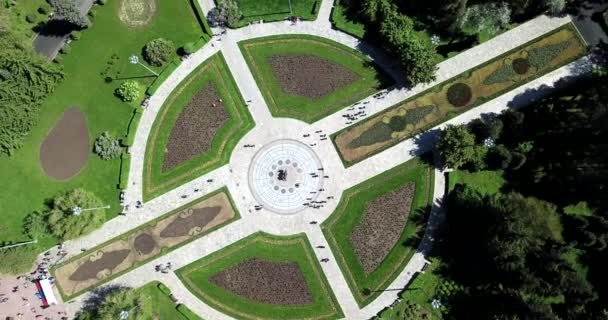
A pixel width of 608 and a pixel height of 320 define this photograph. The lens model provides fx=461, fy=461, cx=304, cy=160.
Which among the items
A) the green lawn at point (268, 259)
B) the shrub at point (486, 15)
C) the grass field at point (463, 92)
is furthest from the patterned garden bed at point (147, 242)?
the shrub at point (486, 15)

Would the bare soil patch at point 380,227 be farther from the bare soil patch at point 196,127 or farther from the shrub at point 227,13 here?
the shrub at point 227,13

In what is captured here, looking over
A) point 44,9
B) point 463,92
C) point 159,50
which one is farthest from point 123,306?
point 463,92

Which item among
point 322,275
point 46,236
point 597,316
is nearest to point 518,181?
point 597,316

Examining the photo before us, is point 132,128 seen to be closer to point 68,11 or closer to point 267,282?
point 68,11

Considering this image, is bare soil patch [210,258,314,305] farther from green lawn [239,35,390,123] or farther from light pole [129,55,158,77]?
light pole [129,55,158,77]

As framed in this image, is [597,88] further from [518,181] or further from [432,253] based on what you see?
[432,253]
